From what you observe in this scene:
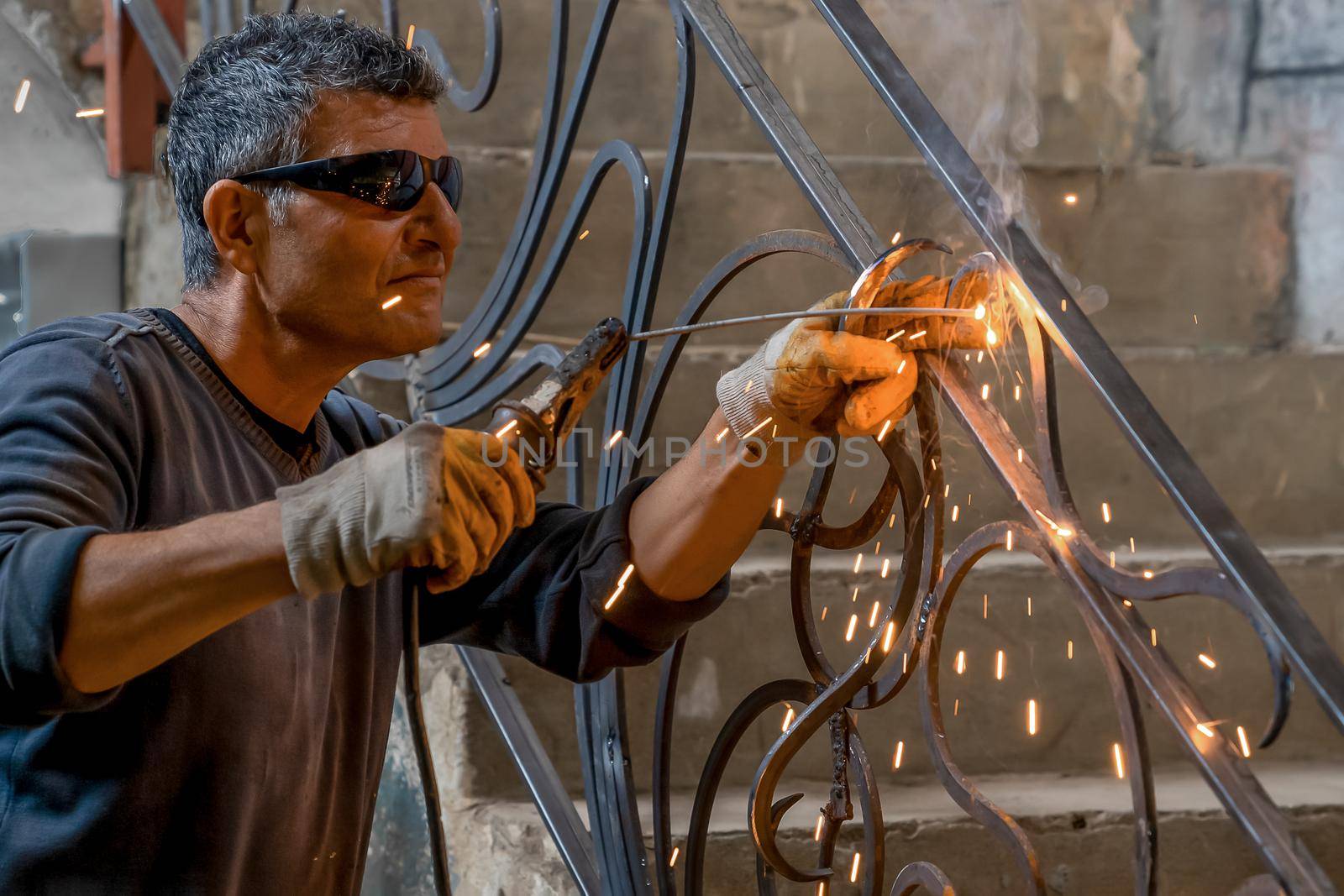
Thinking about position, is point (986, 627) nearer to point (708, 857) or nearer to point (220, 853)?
point (708, 857)

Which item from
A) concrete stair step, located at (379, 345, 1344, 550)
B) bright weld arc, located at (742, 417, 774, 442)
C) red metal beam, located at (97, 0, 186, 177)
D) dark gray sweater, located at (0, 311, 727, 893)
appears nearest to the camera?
dark gray sweater, located at (0, 311, 727, 893)

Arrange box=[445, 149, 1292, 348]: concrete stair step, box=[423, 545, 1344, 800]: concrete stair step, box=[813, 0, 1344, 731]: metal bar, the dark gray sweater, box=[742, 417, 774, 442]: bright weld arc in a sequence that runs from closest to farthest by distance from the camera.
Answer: box=[813, 0, 1344, 731]: metal bar
the dark gray sweater
box=[742, 417, 774, 442]: bright weld arc
box=[423, 545, 1344, 800]: concrete stair step
box=[445, 149, 1292, 348]: concrete stair step

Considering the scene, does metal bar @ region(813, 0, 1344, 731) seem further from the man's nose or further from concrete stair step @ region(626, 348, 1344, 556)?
concrete stair step @ region(626, 348, 1344, 556)

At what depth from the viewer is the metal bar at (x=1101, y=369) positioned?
1048mm

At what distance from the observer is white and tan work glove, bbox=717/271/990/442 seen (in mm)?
1336

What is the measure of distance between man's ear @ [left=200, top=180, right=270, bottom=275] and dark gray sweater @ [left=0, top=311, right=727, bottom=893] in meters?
0.12

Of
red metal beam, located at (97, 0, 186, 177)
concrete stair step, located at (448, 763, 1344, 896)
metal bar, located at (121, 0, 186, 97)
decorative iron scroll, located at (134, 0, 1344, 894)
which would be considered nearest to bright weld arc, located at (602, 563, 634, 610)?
decorative iron scroll, located at (134, 0, 1344, 894)

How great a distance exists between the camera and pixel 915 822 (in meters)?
2.18

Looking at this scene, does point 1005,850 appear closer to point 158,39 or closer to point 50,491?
point 50,491

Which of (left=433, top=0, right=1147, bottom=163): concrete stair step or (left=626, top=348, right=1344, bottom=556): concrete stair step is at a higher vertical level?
(left=433, top=0, right=1147, bottom=163): concrete stair step

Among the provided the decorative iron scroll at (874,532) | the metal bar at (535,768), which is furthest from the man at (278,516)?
the metal bar at (535,768)

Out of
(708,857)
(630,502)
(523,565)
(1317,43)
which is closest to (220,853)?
(523,565)

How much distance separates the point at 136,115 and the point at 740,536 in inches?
104

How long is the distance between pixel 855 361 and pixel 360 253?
0.62 m
